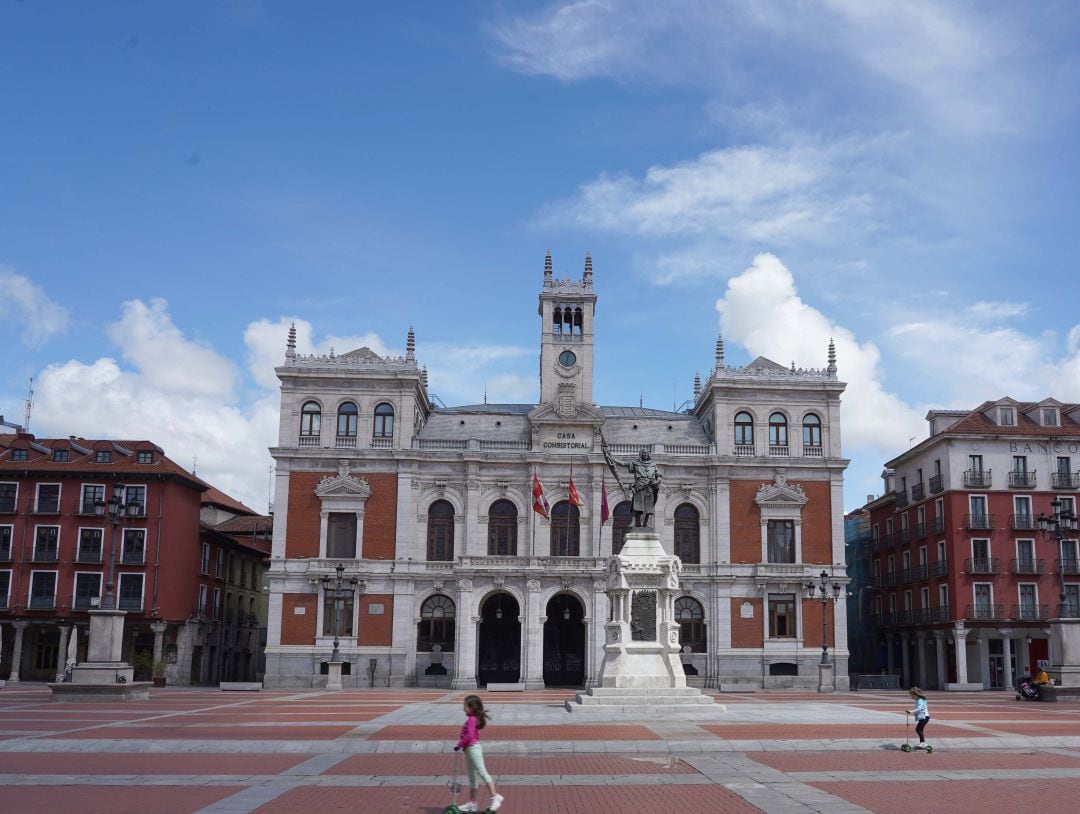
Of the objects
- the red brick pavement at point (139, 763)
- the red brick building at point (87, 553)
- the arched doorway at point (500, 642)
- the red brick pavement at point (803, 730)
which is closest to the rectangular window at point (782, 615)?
the arched doorway at point (500, 642)

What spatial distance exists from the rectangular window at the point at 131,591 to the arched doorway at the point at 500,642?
65.0 feet

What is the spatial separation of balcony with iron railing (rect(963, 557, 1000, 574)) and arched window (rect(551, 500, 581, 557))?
21975mm

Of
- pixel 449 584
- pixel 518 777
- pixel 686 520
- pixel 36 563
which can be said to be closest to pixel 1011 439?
pixel 686 520

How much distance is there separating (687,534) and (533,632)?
1062cm

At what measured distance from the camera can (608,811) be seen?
15.8m

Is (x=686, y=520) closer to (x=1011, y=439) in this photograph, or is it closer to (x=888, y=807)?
(x=1011, y=439)

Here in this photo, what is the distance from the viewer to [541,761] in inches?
865

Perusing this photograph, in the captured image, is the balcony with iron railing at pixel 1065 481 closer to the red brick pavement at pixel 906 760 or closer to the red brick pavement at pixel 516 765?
the red brick pavement at pixel 906 760

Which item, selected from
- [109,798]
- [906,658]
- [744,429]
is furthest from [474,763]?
[906,658]

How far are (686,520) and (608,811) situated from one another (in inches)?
1868

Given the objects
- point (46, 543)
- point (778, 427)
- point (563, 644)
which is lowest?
point (563, 644)

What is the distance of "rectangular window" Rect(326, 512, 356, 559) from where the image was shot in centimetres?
6109

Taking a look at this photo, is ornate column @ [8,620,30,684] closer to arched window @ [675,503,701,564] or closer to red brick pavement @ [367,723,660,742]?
arched window @ [675,503,701,564]

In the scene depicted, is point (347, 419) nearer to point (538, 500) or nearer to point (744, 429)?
point (538, 500)
